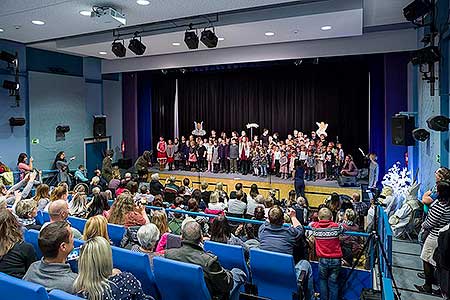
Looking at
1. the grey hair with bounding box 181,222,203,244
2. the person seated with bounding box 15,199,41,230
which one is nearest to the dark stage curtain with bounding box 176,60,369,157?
the person seated with bounding box 15,199,41,230

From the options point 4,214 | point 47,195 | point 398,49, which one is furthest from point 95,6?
point 398,49

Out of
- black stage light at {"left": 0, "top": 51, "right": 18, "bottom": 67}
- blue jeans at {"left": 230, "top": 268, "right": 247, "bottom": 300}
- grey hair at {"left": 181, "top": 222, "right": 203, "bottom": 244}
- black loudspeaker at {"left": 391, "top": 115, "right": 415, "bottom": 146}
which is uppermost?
black stage light at {"left": 0, "top": 51, "right": 18, "bottom": 67}

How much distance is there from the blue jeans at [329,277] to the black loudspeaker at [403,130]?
4.26 meters

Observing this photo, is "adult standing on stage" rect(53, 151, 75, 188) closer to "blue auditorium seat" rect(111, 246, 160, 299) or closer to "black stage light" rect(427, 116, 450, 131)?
"blue auditorium seat" rect(111, 246, 160, 299)

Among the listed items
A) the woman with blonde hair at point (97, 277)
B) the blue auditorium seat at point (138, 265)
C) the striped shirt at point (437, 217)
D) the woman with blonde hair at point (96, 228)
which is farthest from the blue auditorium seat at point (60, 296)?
the striped shirt at point (437, 217)

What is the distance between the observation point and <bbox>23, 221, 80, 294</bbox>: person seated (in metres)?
2.39

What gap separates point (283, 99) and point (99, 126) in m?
6.62

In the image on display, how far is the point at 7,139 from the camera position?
11211 mm

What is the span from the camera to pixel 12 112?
11.3 meters

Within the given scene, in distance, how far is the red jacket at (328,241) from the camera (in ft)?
13.1

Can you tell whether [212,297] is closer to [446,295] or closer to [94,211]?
[446,295]

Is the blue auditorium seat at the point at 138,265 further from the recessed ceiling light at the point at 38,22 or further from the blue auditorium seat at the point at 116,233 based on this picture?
the recessed ceiling light at the point at 38,22

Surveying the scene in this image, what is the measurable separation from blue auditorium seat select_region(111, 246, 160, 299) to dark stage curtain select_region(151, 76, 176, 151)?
13.0 metres

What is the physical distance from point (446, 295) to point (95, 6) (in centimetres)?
657
